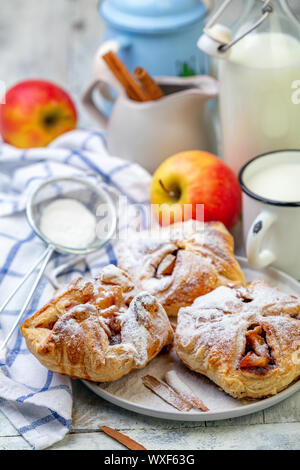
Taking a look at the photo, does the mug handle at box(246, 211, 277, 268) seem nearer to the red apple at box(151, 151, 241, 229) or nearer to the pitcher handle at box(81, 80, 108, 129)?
the red apple at box(151, 151, 241, 229)

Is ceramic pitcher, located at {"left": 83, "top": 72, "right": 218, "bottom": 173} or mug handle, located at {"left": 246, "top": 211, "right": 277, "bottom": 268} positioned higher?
ceramic pitcher, located at {"left": 83, "top": 72, "right": 218, "bottom": 173}

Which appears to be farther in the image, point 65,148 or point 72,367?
point 65,148

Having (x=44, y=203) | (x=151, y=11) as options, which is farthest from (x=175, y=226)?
(x=151, y=11)

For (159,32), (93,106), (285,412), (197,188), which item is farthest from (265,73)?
(285,412)

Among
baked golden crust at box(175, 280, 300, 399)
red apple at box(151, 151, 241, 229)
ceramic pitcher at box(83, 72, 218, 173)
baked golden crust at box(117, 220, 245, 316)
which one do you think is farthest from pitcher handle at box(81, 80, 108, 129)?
baked golden crust at box(175, 280, 300, 399)

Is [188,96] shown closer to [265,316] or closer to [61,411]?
[265,316]

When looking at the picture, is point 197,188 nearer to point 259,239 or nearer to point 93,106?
point 259,239
